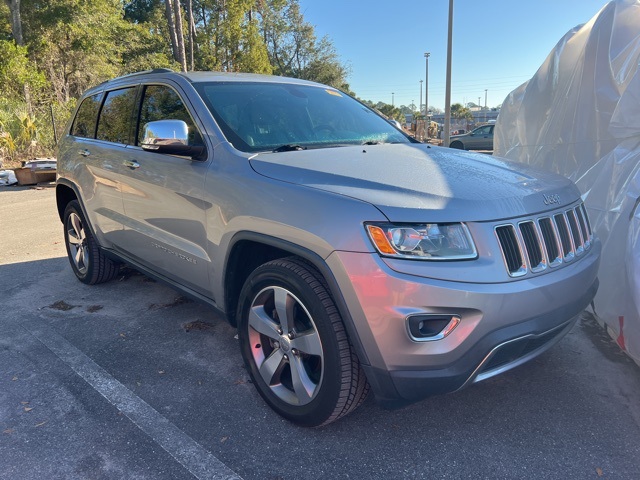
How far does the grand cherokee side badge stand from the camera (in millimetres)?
2409

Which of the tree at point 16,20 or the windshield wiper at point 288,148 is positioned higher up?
the tree at point 16,20

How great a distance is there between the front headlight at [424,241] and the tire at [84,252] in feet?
11.2

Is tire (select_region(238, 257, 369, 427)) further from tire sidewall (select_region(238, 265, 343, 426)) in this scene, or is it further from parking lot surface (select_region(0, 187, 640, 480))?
parking lot surface (select_region(0, 187, 640, 480))

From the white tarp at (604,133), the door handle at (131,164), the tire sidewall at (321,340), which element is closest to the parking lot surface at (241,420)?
the tire sidewall at (321,340)

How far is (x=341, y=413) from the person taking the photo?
7.60ft

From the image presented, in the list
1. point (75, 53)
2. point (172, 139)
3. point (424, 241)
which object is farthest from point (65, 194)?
point (75, 53)

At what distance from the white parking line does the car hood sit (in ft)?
4.52

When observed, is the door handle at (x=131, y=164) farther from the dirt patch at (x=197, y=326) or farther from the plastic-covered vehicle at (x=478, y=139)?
the plastic-covered vehicle at (x=478, y=139)

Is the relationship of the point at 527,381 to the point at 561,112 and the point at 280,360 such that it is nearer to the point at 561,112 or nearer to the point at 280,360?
the point at 280,360

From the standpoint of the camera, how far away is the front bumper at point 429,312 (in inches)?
76.9

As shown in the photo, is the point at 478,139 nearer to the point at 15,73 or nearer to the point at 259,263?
the point at 15,73

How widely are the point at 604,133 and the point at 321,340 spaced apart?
3398 mm

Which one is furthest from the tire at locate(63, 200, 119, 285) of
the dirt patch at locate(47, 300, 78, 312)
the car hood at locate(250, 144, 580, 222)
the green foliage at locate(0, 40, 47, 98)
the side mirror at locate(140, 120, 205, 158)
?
the green foliage at locate(0, 40, 47, 98)

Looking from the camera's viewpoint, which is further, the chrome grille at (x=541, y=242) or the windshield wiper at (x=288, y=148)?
the windshield wiper at (x=288, y=148)
